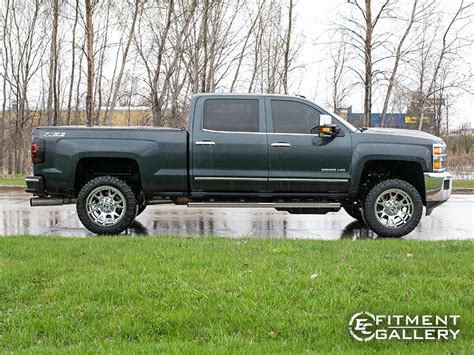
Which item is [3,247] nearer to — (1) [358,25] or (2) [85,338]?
(2) [85,338]

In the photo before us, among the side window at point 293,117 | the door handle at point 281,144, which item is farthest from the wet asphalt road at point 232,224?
the side window at point 293,117

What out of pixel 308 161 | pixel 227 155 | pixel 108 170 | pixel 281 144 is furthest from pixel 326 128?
pixel 108 170

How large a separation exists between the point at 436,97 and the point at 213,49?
1117cm

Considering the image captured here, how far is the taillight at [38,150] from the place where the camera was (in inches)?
285

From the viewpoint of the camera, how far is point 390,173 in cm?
779

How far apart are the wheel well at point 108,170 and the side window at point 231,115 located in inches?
53.5

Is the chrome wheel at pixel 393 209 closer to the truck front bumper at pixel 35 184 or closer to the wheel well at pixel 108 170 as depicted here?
the wheel well at pixel 108 170

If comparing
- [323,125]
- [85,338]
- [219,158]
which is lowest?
[85,338]

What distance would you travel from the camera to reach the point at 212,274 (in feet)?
15.1

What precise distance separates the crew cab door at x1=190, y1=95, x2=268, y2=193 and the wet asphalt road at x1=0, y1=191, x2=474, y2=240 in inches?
33.3

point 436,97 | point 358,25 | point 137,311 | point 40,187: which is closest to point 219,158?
point 40,187

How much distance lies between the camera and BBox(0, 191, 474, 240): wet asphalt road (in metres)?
7.86

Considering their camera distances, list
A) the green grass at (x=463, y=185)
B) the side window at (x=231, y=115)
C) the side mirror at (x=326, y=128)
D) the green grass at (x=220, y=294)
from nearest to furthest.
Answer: the green grass at (x=220, y=294), the side mirror at (x=326, y=128), the side window at (x=231, y=115), the green grass at (x=463, y=185)

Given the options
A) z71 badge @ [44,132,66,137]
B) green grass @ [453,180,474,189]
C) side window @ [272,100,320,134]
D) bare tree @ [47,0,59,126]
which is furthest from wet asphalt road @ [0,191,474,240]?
bare tree @ [47,0,59,126]
